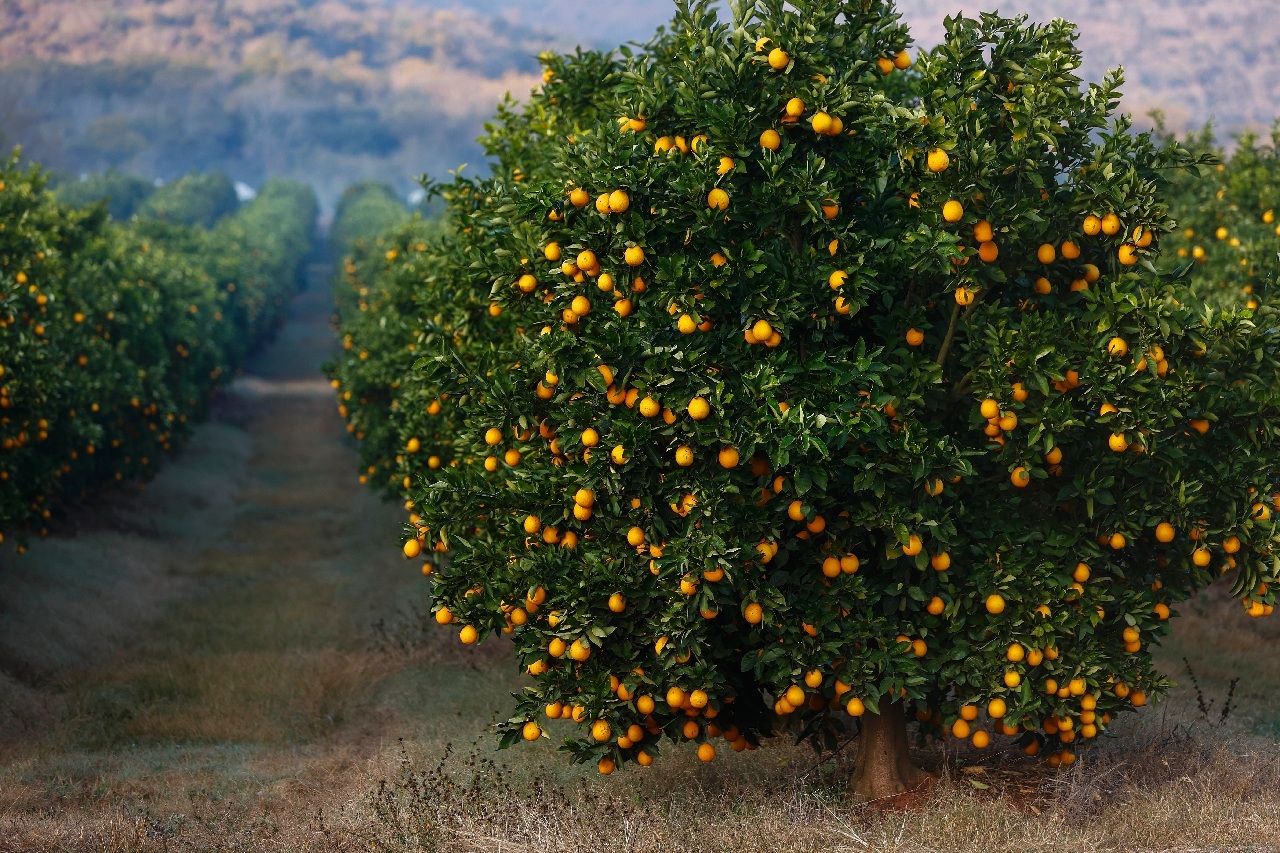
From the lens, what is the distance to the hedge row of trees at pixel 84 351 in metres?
11.5

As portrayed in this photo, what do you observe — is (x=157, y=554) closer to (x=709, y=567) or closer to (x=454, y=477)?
(x=454, y=477)

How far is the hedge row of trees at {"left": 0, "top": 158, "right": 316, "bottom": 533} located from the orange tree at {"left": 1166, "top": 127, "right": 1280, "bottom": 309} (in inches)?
491

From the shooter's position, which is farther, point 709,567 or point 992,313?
point 992,313

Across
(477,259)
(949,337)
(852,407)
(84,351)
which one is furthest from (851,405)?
(84,351)

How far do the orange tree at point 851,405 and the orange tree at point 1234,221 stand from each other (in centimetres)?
571

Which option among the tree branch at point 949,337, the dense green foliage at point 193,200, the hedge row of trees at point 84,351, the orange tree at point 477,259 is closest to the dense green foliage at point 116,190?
the dense green foliage at point 193,200

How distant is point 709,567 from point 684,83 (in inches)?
118

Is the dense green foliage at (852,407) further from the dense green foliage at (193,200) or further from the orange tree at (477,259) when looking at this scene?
the dense green foliage at (193,200)

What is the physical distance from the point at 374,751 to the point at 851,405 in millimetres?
6089

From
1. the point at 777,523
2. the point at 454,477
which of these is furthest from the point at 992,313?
the point at 454,477

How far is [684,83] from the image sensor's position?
6.54 metres

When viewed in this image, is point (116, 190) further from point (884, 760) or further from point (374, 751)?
point (884, 760)

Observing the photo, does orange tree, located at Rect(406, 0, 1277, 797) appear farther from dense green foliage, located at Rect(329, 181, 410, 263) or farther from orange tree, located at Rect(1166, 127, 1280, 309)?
dense green foliage, located at Rect(329, 181, 410, 263)

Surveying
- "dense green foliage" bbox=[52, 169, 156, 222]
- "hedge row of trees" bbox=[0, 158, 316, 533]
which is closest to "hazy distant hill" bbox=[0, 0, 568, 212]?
"dense green foliage" bbox=[52, 169, 156, 222]
